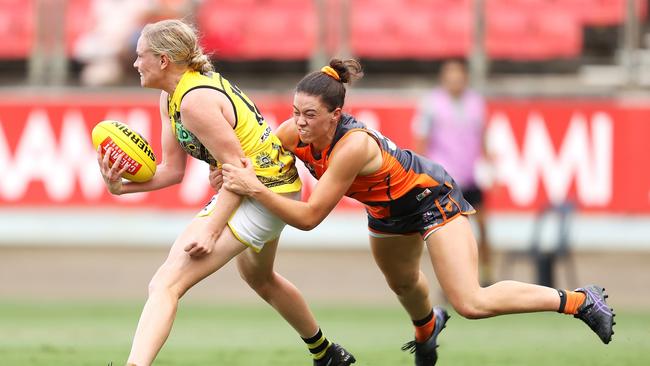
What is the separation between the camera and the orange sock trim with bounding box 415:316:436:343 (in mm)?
8312

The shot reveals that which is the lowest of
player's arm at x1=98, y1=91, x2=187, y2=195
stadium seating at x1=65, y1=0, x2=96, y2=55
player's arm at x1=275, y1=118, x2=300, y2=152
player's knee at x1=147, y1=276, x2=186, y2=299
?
stadium seating at x1=65, y1=0, x2=96, y2=55

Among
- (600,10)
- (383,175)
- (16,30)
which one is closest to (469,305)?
(383,175)

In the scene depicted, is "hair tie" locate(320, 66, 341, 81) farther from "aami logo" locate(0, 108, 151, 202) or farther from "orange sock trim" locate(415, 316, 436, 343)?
"aami logo" locate(0, 108, 151, 202)

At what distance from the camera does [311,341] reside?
7957 mm

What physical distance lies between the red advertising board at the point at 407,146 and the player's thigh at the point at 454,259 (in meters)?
8.40

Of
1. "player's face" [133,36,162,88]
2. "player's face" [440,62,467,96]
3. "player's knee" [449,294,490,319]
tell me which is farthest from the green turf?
"player's face" [133,36,162,88]

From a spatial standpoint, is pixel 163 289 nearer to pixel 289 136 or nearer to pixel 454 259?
pixel 289 136

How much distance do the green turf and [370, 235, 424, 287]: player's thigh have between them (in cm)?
122

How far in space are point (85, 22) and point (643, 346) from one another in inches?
423

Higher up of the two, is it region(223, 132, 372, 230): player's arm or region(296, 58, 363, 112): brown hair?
region(296, 58, 363, 112): brown hair

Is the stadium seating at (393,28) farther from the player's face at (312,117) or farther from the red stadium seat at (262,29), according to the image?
the player's face at (312,117)

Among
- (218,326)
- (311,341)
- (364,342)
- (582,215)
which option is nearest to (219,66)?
(582,215)

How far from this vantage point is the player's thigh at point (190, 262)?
6992 mm

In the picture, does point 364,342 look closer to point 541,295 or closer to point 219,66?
point 541,295
